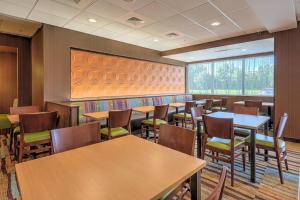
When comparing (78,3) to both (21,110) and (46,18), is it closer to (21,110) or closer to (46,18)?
(46,18)

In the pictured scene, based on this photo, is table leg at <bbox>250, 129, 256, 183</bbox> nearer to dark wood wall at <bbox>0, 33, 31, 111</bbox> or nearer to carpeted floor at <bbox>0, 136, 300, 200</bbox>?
carpeted floor at <bbox>0, 136, 300, 200</bbox>

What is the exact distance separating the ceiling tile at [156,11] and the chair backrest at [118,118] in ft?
6.15

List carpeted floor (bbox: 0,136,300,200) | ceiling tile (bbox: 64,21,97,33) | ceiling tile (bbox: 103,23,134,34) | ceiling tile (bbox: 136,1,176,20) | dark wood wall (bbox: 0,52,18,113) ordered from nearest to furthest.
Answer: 1. carpeted floor (bbox: 0,136,300,200)
2. ceiling tile (bbox: 136,1,176,20)
3. ceiling tile (bbox: 64,21,97,33)
4. ceiling tile (bbox: 103,23,134,34)
5. dark wood wall (bbox: 0,52,18,113)

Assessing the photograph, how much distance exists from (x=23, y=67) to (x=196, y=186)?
5699 mm

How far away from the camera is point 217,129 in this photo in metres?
2.35

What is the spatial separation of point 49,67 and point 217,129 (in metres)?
3.68

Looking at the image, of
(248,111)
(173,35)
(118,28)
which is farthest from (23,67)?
(248,111)

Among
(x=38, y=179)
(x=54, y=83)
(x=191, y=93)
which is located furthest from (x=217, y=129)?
(x=191, y=93)

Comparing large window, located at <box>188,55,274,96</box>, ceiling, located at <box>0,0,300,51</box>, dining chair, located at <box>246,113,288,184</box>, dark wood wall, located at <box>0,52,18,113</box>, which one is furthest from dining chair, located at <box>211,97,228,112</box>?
dark wood wall, located at <box>0,52,18,113</box>

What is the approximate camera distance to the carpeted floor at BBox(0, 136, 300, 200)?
6.85 ft

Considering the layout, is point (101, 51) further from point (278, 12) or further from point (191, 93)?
point (191, 93)

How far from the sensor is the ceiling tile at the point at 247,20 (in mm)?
3415

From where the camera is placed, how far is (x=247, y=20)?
12.4 feet

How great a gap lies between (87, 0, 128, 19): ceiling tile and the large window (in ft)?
17.3
